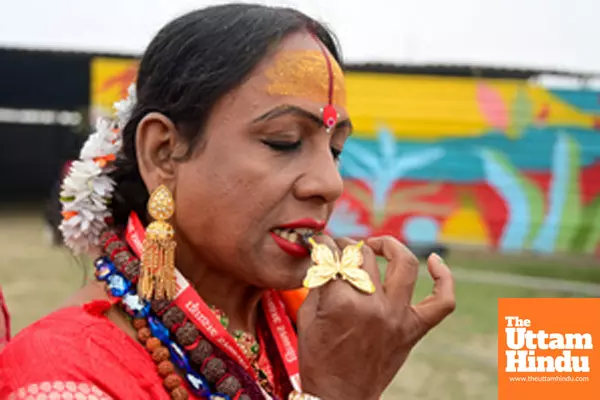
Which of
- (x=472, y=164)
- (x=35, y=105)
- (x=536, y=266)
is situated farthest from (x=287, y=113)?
(x=35, y=105)

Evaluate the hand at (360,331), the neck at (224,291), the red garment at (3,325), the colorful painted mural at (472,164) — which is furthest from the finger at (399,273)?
the colorful painted mural at (472,164)

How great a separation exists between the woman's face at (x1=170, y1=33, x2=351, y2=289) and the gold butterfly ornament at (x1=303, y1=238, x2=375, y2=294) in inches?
4.2

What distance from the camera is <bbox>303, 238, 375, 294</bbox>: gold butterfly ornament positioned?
135 cm

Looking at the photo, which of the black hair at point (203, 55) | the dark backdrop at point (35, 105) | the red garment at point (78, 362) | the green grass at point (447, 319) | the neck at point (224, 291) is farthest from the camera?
the dark backdrop at point (35, 105)

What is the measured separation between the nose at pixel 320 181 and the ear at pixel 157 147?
0.34m

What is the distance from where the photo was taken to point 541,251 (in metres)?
9.43

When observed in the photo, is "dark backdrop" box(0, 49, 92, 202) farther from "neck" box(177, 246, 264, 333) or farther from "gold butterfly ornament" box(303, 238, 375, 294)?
"gold butterfly ornament" box(303, 238, 375, 294)

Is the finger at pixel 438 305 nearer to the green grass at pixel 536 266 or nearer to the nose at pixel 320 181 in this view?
the nose at pixel 320 181

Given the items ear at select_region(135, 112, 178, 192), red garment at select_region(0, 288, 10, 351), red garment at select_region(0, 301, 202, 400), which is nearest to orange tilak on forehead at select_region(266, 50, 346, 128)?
ear at select_region(135, 112, 178, 192)

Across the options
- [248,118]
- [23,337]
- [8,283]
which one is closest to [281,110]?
[248,118]

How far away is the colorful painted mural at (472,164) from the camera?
933 cm

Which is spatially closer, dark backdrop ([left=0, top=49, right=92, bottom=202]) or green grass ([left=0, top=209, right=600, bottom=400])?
green grass ([left=0, top=209, right=600, bottom=400])

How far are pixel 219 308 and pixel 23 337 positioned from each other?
0.52 meters

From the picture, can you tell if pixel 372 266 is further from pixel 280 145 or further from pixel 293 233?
pixel 280 145
